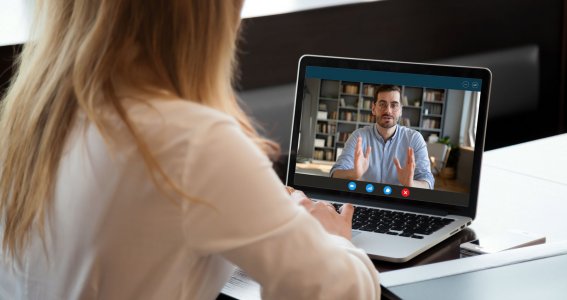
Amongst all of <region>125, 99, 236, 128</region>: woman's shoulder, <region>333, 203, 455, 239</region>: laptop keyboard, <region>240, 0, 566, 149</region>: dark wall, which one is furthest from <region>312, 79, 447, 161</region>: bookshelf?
<region>240, 0, 566, 149</region>: dark wall

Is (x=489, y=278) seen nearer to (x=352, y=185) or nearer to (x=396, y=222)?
(x=396, y=222)

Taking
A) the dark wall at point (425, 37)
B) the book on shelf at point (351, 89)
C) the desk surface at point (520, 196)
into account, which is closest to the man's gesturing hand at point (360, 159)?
the book on shelf at point (351, 89)

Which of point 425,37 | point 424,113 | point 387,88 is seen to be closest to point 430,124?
point 424,113

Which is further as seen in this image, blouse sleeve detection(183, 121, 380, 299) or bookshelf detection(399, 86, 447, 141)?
bookshelf detection(399, 86, 447, 141)

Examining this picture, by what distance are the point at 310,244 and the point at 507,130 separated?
2.98m

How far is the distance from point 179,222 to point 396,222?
0.73m

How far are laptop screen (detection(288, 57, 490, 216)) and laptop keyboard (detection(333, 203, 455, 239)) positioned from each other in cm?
4

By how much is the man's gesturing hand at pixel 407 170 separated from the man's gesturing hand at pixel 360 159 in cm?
6

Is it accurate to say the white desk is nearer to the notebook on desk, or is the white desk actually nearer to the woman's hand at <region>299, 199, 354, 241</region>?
the notebook on desk

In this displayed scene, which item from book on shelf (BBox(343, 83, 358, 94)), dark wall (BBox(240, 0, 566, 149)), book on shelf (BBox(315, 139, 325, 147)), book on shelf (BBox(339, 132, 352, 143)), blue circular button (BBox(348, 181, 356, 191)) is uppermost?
dark wall (BBox(240, 0, 566, 149))

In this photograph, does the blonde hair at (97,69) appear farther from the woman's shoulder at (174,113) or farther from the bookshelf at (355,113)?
the bookshelf at (355,113)

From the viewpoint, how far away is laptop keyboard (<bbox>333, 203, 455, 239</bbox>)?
5.39 feet

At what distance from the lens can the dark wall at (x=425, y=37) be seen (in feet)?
10.4

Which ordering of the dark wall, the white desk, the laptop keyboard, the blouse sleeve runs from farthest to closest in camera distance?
the dark wall < the white desk < the laptop keyboard < the blouse sleeve
